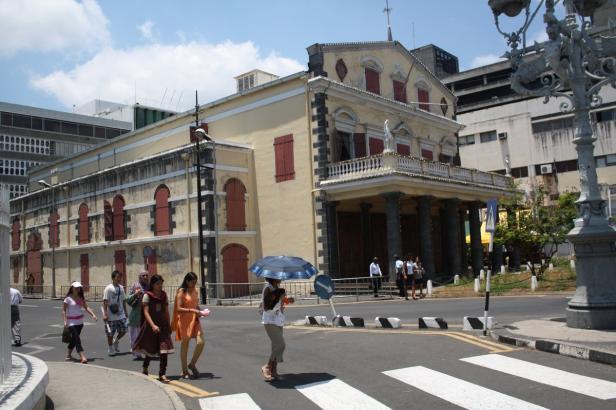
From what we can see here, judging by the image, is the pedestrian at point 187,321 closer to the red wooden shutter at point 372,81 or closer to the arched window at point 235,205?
the arched window at point 235,205

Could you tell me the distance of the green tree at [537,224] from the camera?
24.4 meters

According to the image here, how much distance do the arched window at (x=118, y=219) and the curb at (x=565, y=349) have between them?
27.4 metres

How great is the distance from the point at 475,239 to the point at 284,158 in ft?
41.4

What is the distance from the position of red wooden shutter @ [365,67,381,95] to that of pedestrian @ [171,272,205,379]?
24174 mm

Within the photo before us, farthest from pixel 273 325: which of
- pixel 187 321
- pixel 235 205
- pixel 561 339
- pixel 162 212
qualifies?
pixel 162 212

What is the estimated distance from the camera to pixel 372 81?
32.2 metres

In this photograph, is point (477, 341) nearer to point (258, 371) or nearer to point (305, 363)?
point (305, 363)

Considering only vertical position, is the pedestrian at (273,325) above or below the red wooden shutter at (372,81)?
below

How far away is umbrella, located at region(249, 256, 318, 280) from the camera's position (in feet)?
29.6

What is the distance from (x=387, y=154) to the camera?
1037 inches

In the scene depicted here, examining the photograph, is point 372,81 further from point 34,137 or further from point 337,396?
point 34,137

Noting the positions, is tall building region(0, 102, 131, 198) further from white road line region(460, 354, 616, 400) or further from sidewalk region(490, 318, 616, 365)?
white road line region(460, 354, 616, 400)

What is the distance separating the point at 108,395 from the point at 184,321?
1905 millimetres

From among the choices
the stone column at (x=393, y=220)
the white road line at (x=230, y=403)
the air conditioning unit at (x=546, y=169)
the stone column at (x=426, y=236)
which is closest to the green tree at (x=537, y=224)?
the stone column at (x=426, y=236)
